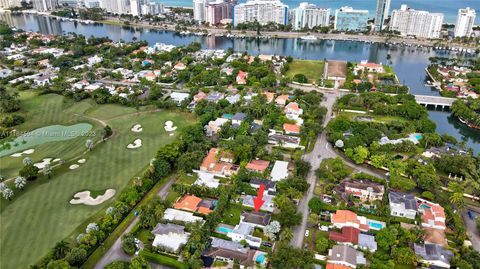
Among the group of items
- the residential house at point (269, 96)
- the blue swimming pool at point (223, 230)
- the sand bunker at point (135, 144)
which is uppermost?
the residential house at point (269, 96)

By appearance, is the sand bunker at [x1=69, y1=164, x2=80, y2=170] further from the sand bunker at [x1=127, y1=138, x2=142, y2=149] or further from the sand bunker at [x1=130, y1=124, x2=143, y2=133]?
the sand bunker at [x1=130, y1=124, x2=143, y2=133]

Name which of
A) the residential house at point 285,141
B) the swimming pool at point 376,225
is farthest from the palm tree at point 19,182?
the swimming pool at point 376,225

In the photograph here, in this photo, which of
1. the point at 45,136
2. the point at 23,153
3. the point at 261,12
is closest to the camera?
the point at 23,153

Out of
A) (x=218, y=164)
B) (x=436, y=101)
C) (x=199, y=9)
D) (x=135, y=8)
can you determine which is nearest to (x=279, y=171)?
(x=218, y=164)

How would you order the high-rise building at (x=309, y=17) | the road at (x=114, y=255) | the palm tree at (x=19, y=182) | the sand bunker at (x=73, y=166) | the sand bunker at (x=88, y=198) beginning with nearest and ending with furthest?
the road at (x=114, y=255) < the sand bunker at (x=88, y=198) < the palm tree at (x=19, y=182) < the sand bunker at (x=73, y=166) < the high-rise building at (x=309, y=17)

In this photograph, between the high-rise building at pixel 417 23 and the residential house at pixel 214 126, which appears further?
the high-rise building at pixel 417 23

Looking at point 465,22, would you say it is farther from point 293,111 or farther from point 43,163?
point 43,163

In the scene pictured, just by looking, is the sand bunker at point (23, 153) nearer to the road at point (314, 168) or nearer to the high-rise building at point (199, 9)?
the road at point (314, 168)
